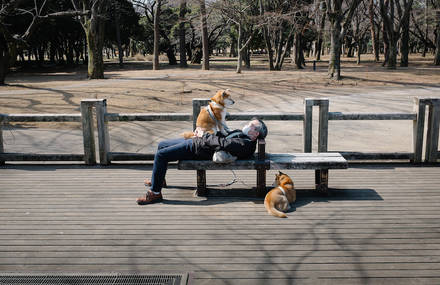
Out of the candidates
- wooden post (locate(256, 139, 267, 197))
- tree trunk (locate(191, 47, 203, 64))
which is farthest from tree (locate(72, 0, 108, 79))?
tree trunk (locate(191, 47, 203, 64))

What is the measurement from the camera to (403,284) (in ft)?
10.9

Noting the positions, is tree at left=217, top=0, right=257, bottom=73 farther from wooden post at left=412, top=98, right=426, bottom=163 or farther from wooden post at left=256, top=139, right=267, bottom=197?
wooden post at left=256, top=139, right=267, bottom=197

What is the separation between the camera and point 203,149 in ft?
→ 17.1

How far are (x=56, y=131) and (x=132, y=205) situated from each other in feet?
23.3

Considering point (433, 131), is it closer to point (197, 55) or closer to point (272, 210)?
point (272, 210)

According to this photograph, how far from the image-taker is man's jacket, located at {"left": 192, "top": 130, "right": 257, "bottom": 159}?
5074 mm

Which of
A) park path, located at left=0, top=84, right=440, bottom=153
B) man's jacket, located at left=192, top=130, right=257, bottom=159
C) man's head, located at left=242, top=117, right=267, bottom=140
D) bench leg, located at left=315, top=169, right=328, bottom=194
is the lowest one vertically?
park path, located at left=0, top=84, right=440, bottom=153

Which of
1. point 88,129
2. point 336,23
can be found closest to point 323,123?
point 88,129

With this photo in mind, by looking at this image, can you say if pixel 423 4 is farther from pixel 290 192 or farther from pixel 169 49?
pixel 290 192

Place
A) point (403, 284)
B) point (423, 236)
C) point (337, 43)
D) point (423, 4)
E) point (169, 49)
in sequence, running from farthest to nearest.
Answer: point (423, 4) → point (169, 49) → point (337, 43) → point (423, 236) → point (403, 284)

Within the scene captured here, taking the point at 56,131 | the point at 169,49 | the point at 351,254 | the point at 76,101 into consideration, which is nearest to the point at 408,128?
the point at 351,254

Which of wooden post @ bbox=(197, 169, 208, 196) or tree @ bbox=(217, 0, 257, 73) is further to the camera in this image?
tree @ bbox=(217, 0, 257, 73)

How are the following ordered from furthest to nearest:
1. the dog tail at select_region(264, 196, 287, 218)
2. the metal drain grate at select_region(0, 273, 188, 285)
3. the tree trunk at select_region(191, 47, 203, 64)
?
1. the tree trunk at select_region(191, 47, 203, 64)
2. the dog tail at select_region(264, 196, 287, 218)
3. the metal drain grate at select_region(0, 273, 188, 285)

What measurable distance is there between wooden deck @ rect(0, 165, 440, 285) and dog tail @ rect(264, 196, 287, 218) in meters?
0.09
